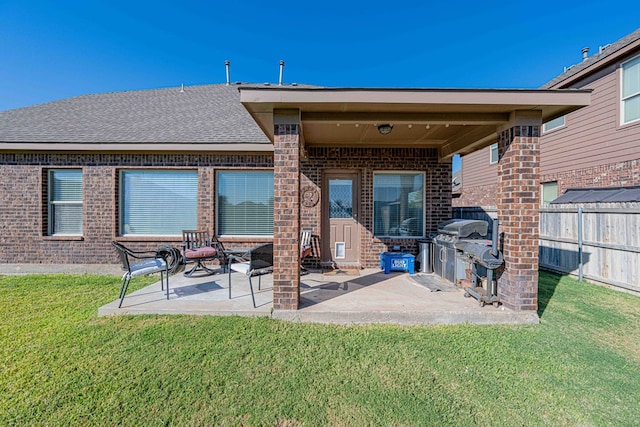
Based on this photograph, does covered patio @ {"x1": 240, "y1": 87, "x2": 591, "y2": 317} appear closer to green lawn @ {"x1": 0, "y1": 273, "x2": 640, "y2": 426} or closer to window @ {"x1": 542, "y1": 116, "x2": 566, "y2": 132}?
green lawn @ {"x1": 0, "y1": 273, "x2": 640, "y2": 426}

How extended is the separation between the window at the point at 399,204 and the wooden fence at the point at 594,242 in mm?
3031

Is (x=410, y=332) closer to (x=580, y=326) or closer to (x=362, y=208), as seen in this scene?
(x=580, y=326)

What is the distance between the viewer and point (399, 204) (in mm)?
6508

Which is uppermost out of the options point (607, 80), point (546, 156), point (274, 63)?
point (274, 63)

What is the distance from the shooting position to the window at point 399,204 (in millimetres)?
6473

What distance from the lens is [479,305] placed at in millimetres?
3811

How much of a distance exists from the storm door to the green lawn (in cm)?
309

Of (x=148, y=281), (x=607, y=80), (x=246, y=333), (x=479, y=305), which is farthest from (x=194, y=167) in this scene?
(x=607, y=80)

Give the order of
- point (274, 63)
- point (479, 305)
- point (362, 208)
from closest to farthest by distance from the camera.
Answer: point (479, 305)
point (362, 208)
point (274, 63)

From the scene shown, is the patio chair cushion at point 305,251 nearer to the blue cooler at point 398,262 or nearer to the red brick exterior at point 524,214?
the blue cooler at point 398,262

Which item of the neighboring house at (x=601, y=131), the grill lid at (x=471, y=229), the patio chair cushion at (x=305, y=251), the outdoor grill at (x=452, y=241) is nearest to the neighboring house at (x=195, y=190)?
the patio chair cushion at (x=305, y=251)

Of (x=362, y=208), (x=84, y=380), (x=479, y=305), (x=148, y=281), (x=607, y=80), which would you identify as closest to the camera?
(x=84, y=380)

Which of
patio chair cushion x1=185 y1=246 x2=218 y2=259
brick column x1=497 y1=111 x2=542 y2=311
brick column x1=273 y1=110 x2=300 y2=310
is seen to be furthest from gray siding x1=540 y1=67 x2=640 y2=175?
patio chair cushion x1=185 y1=246 x2=218 y2=259

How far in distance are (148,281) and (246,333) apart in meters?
3.19
